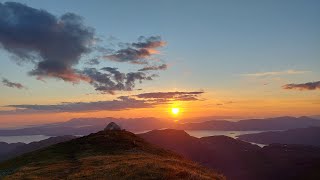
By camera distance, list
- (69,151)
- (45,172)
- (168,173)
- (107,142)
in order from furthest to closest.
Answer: (107,142)
(69,151)
(45,172)
(168,173)

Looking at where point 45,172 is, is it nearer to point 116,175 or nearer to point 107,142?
point 116,175

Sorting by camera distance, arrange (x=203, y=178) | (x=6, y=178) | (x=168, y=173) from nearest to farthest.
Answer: (x=203, y=178), (x=168, y=173), (x=6, y=178)

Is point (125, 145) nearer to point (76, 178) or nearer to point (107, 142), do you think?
point (107, 142)

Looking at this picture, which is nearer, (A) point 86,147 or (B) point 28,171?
(B) point 28,171

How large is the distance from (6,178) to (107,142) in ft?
123

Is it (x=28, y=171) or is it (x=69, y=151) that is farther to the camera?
(x=69, y=151)

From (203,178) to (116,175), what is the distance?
10119 millimetres

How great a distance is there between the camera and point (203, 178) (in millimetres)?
33406

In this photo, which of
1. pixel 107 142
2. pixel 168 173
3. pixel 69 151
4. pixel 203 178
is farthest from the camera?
pixel 107 142

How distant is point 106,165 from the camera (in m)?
48.8

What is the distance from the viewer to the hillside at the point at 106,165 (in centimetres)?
3872

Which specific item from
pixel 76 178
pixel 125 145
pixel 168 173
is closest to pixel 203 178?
pixel 168 173

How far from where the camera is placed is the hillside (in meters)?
38.7

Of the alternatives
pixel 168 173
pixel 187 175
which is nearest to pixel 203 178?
pixel 187 175
